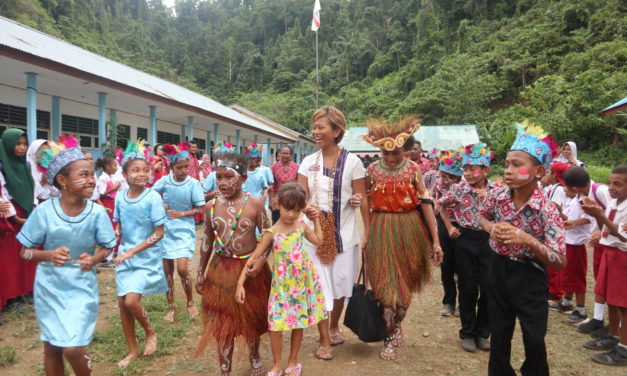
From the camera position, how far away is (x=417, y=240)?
3.56 metres

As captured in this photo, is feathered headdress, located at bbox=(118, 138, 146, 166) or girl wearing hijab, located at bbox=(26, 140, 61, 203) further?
girl wearing hijab, located at bbox=(26, 140, 61, 203)

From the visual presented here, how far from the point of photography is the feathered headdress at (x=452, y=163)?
4.54 meters

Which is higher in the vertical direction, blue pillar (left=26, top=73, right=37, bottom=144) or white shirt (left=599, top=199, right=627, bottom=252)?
blue pillar (left=26, top=73, right=37, bottom=144)

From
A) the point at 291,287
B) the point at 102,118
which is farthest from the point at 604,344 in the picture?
the point at 102,118

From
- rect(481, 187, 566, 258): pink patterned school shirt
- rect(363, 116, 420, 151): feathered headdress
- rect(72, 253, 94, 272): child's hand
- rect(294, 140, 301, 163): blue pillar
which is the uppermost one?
rect(294, 140, 301, 163): blue pillar

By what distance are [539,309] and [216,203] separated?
2379 mm

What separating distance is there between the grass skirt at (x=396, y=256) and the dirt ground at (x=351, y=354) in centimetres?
57

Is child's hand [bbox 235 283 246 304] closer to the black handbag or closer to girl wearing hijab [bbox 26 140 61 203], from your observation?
the black handbag

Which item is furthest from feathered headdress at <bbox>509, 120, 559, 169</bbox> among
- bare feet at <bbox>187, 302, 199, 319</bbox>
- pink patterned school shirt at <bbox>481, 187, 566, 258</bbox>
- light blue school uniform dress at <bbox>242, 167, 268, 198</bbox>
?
light blue school uniform dress at <bbox>242, 167, 268, 198</bbox>

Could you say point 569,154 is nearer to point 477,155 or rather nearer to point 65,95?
point 477,155

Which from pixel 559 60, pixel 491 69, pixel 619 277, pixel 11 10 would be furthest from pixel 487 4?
pixel 619 277

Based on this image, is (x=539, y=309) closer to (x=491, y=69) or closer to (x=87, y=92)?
(x=87, y=92)

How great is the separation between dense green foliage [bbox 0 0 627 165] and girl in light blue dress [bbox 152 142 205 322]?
20.0 metres

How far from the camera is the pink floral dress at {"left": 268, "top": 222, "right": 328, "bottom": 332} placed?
2895mm
